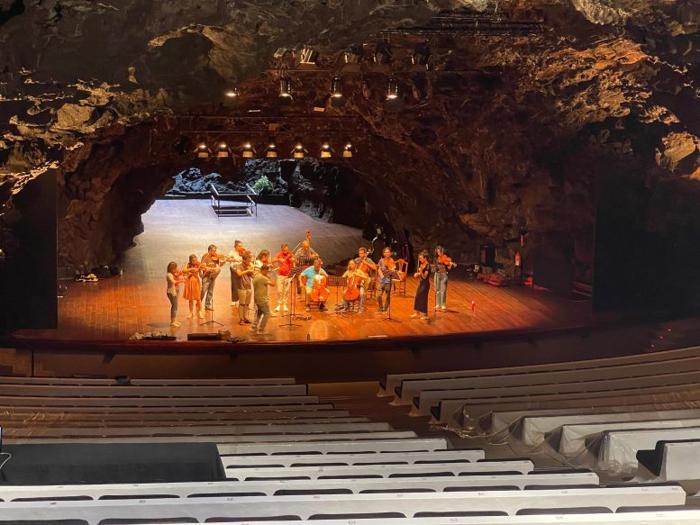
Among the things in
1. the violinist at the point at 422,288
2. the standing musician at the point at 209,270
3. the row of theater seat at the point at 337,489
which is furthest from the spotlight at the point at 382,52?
the row of theater seat at the point at 337,489

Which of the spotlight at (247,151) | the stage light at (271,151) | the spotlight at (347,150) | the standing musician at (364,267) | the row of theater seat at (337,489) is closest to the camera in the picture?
the row of theater seat at (337,489)

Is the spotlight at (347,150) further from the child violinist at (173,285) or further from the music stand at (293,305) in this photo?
the child violinist at (173,285)

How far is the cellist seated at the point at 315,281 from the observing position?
1627 centimetres

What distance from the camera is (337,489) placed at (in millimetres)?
4684

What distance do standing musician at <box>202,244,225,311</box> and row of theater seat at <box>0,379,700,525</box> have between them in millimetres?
7760

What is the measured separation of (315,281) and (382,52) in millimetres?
4097

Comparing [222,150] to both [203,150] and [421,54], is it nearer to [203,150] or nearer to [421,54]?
[203,150]

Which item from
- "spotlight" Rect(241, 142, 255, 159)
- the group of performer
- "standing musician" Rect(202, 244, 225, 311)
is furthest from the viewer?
"spotlight" Rect(241, 142, 255, 159)

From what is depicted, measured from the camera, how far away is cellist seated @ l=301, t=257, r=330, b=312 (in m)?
16.3

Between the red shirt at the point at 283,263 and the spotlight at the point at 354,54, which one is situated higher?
the spotlight at the point at 354,54

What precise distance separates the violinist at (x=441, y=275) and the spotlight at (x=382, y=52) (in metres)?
3.42

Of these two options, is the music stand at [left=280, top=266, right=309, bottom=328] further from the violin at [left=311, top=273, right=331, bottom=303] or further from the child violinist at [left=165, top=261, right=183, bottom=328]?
the child violinist at [left=165, top=261, right=183, bottom=328]

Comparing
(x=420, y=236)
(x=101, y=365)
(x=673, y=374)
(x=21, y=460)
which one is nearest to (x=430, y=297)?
(x=420, y=236)

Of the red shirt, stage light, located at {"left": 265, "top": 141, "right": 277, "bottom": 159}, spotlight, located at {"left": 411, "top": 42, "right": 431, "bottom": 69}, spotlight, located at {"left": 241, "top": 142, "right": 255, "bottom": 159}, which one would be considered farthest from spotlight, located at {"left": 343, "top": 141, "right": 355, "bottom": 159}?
spotlight, located at {"left": 411, "top": 42, "right": 431, "bottom": 69}
